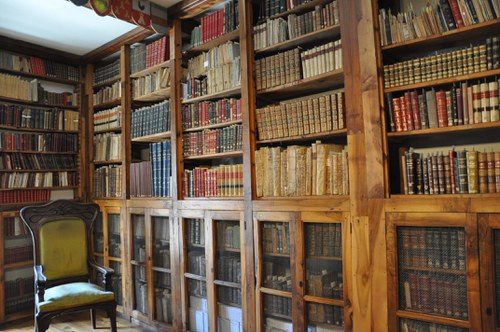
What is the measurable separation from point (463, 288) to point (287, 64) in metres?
1.70

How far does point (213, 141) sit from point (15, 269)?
8.66 feet

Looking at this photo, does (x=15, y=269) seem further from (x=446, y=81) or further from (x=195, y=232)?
(x=446, y=81)

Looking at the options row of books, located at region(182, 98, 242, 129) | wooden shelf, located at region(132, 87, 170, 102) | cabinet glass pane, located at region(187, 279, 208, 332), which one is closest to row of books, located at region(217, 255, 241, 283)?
cabinet glass pane, located at region(187, 279, 208, 332)

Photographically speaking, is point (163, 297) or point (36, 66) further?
point (36, 66)

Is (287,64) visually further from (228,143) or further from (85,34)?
(85,34)

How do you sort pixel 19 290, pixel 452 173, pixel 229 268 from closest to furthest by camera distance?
1. pixel 452 173
2. pixel 229 268
3. pixel 19 290

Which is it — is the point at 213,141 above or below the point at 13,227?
above

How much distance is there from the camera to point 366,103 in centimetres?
214

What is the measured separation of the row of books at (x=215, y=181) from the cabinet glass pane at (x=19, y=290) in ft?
6.98

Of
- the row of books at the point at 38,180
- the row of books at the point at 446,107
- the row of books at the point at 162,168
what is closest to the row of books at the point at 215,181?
the row of books at the point at 162,168

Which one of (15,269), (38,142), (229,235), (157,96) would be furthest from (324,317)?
(38,142)

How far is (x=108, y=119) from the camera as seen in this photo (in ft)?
13.4

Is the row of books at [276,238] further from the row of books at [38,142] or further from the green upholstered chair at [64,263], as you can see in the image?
the row of books at [38,142]

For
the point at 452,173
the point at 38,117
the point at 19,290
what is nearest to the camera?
the point at 452,173
